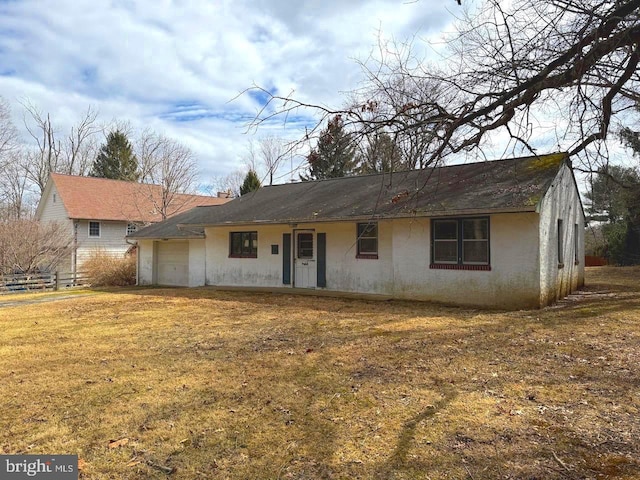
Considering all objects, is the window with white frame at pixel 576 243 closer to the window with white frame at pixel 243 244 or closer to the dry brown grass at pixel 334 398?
the dry brown grass at pixel 334 398

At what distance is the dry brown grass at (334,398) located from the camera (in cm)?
351

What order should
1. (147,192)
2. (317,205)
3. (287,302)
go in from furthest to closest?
1. (147,192)
2. (317,205)
3. (287,302)

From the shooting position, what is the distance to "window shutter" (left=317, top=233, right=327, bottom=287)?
15.3 m

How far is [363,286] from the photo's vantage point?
564 inches

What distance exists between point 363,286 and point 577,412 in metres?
10.0

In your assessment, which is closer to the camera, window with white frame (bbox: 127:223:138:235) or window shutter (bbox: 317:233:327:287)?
window shutter (bbox: 317:233:327:287)

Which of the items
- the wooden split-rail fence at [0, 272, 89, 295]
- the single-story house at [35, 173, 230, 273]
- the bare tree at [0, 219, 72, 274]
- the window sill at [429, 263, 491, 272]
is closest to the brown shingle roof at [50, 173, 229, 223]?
the single-story house at [35, 173, 230, 273]

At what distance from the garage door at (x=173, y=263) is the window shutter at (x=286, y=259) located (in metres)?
5.84

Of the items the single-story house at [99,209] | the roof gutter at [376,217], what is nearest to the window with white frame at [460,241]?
the roof gutter at [376,217]

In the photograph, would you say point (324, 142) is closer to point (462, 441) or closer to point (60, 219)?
point (462, 441)

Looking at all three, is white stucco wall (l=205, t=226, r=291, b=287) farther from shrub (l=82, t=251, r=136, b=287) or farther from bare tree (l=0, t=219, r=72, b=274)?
bare tree (l=0, t=219, r=72, b=274)

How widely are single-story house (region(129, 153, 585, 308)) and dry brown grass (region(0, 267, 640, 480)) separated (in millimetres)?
2492

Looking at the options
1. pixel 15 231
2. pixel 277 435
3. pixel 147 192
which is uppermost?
pixel 147 192

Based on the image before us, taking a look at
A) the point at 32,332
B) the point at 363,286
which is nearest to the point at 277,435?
the point at 32,332
